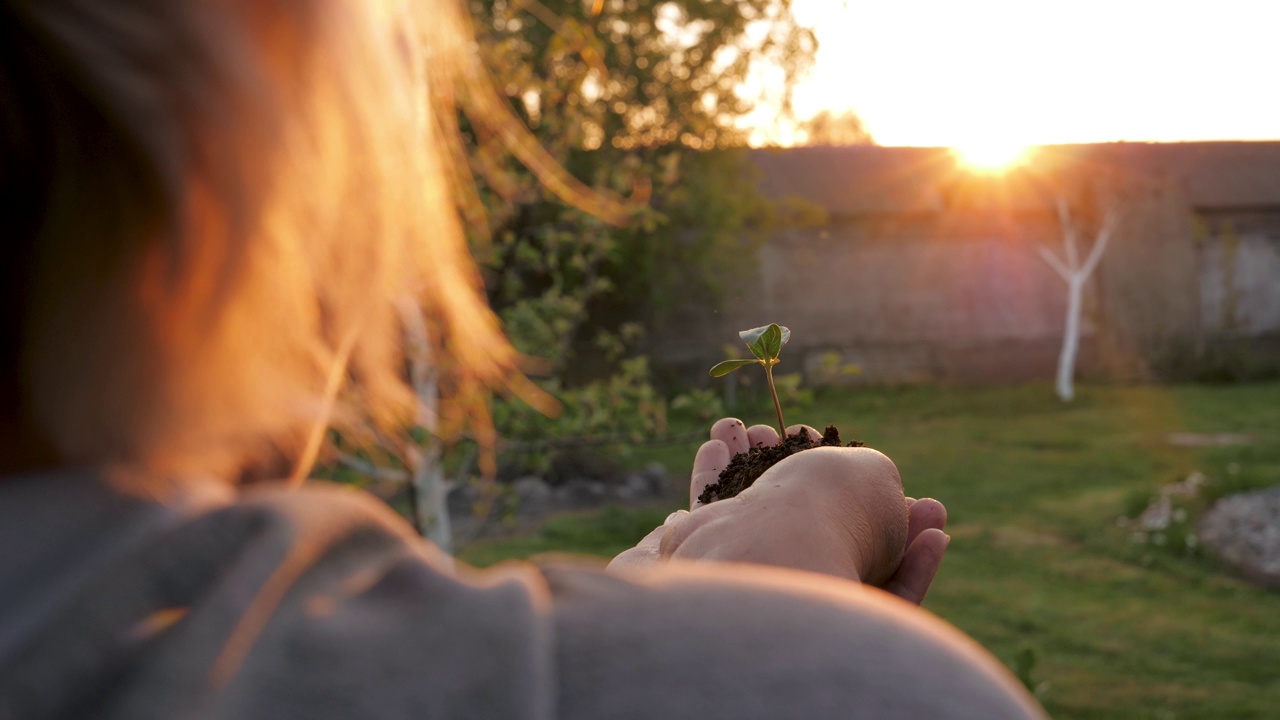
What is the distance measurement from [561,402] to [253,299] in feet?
12.6

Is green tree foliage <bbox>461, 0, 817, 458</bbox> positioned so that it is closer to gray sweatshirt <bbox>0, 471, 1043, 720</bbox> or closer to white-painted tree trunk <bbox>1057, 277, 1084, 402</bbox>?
gray sweatshirt <bbox>0, 471, 1043, 720</bbox>

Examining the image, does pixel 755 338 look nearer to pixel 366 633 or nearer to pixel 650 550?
pixel 650 550

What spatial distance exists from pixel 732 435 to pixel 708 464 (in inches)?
3.6

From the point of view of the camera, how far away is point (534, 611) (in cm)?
48

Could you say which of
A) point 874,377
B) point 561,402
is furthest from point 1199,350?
point 561,402

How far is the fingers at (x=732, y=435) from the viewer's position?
154 centimetres

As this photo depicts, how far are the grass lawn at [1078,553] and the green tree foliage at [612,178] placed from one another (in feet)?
2.62

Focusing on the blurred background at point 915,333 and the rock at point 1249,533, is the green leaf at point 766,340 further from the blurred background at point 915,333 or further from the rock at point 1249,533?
the rock at point 1249,533

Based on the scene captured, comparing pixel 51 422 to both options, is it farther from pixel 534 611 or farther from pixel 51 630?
pixel 534 611

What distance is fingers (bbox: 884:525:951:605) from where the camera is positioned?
1.19m

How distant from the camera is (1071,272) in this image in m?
15.1

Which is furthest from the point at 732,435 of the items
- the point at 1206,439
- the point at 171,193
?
the point at 1206,439

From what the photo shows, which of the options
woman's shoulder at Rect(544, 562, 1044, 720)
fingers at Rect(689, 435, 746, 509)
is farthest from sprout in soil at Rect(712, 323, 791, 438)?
woman's shoulder at Rect(544, 562, 1044, 720)

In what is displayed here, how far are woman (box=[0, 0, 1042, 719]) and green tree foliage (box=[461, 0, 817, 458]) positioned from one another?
525mm
